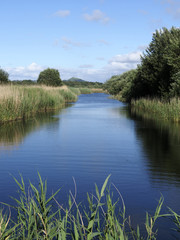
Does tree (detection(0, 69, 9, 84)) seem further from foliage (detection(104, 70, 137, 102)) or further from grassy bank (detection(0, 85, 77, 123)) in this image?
foliage (detection(104, 70, 137, 102))

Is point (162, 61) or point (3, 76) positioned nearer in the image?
point (162, 61)

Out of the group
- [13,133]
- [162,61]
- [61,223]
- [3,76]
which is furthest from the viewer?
Result: [3,76]

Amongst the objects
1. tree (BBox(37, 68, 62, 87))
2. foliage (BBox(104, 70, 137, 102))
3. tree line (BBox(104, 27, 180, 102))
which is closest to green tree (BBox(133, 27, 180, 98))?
tree line (BBox(104, 27, 180, 102))

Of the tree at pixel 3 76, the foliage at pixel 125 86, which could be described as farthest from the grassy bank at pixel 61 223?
the foliage at pixel 125 86

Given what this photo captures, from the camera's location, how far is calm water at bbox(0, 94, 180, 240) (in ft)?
19.0

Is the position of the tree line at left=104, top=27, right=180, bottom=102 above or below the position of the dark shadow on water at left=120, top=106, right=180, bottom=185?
above

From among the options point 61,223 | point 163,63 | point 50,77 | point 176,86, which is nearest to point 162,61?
point 163,63

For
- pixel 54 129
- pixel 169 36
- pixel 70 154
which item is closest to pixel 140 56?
pixel 169 36

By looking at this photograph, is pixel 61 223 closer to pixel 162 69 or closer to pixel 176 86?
pixel 176 86

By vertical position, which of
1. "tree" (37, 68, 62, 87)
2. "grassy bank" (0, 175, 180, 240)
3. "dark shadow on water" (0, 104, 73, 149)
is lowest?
"dark shadow on water" (0, 104, 73, 149)

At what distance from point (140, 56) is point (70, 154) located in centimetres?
2327

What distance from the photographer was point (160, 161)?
874cm

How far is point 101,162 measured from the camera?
849 centimetres

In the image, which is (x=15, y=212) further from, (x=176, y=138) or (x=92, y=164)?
(x=176, y=138)
